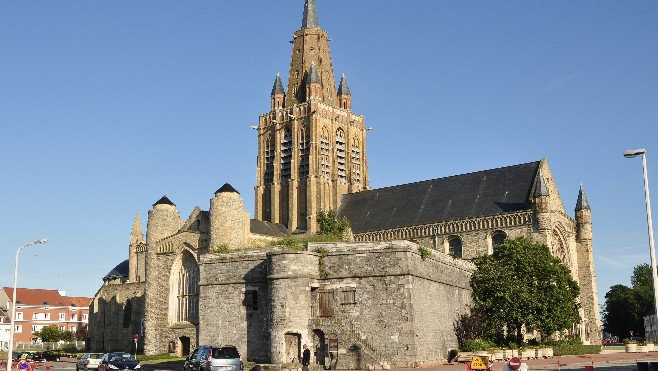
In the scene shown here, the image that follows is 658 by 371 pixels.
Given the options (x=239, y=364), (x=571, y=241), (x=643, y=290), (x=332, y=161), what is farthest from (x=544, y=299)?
(x=643, y=290)

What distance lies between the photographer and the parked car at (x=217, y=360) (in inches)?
1248

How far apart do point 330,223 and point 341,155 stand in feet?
42.5

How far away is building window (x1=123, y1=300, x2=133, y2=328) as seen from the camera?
82.6 meters

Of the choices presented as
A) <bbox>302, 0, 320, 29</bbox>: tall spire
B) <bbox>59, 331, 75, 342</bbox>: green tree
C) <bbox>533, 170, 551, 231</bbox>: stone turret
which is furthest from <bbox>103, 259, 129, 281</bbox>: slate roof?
<bbox>533, 170, 551, 231</bbox>: stone turret

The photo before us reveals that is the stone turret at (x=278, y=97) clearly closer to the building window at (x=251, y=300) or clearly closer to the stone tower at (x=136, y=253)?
the stone tower at (x=136, y=253)

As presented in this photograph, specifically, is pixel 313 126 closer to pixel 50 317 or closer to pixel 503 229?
pixel 503 229

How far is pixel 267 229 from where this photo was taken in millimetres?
77062

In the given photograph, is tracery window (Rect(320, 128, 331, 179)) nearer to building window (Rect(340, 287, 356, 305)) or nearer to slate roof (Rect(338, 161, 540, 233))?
slate roof (Rect(338, 161, 540, 233))

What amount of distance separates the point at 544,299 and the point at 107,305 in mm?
52260

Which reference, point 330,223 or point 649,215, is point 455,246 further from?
point 649,215

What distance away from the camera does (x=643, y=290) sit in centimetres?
9575

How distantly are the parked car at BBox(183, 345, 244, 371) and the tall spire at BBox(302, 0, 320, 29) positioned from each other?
220 feet

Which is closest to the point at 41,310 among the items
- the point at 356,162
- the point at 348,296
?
the point at 356,162

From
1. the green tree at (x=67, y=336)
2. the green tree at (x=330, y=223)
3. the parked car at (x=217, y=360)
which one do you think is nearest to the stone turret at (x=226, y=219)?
the green tree at (x=330, y=223)
